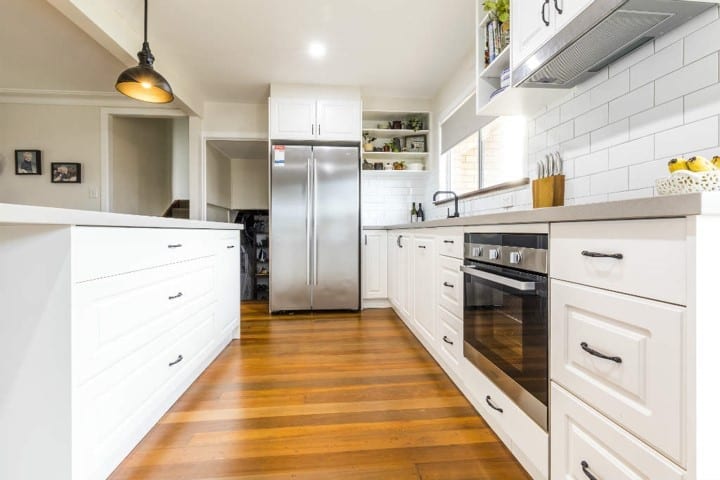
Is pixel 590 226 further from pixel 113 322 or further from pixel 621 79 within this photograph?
pixel 113 322

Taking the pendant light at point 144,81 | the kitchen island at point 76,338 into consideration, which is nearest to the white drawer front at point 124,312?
the kitchen island at point 76,338

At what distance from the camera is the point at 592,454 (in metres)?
0.85

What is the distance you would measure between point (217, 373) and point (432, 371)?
135cm

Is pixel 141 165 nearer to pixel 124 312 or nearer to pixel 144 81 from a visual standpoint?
pixel 144 81

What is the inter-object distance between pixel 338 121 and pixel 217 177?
78.9 inches

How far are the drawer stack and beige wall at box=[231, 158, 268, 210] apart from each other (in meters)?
4.92

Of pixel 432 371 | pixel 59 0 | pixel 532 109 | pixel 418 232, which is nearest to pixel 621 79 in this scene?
pixel 532 109

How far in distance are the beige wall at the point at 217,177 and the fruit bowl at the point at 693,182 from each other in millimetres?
4320

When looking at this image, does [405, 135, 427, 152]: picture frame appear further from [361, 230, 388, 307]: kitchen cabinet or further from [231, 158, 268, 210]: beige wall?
[231, 158, 268, 210]: beige wall

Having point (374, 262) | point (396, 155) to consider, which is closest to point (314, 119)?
point (396, 155)

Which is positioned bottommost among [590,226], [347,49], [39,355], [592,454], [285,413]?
[285,413]

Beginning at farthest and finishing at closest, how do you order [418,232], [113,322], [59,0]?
[418,232], [59,0], [113,322]

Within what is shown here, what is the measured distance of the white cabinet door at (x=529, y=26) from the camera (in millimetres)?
1456

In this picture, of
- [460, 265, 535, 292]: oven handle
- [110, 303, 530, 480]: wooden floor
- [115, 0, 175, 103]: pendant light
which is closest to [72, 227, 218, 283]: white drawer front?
[110, 303, 530, 480]: wooden floor
